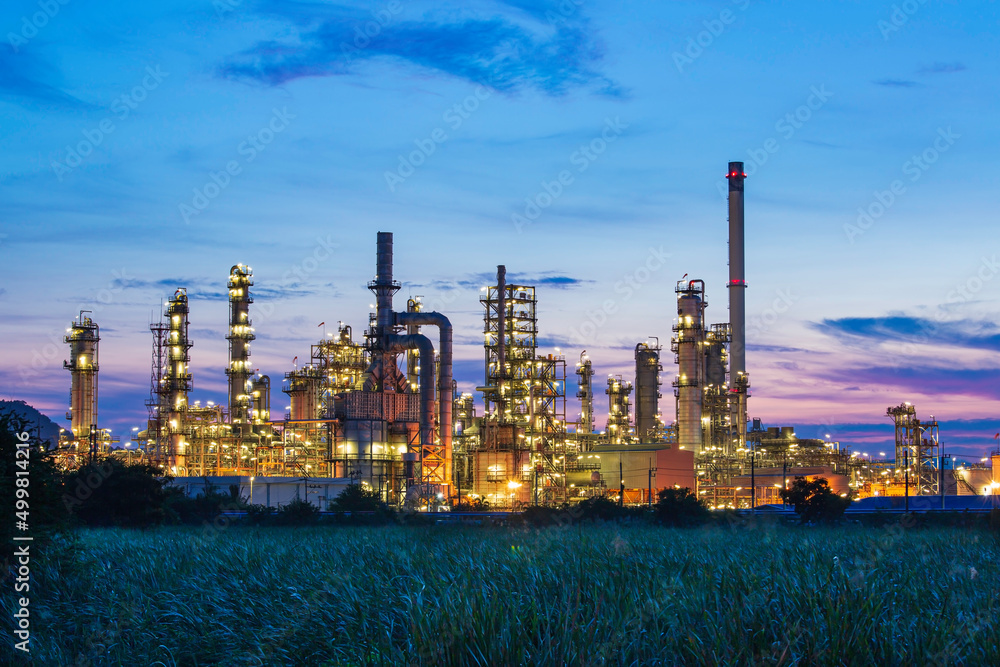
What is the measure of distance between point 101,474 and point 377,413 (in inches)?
1116

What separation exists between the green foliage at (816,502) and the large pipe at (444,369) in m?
25.0

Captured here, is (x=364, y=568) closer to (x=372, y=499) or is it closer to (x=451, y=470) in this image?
(x=372, y=499)

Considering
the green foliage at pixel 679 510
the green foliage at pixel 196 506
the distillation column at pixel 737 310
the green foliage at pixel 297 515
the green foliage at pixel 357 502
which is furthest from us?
the distillation column at pixel 737 310

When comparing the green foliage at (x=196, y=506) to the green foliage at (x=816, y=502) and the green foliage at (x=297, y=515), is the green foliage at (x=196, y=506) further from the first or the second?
the green foliage at (x=816, y=502)

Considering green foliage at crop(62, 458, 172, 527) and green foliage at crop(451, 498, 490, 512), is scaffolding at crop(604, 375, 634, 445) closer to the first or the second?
green foliage at crop(451, 498, 490, 512)

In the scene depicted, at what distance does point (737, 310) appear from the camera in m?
86.1

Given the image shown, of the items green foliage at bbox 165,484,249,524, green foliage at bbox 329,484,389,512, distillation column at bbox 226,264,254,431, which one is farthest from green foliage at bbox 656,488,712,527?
distillation column at bbox 226,264,254,431

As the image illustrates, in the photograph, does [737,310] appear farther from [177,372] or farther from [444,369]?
[177,372]

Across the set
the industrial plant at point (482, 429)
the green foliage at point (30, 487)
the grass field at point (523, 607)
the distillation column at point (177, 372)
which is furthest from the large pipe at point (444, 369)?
the grass field at point (523, 607)

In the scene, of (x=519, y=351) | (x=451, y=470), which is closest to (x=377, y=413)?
(x=451, y=470)

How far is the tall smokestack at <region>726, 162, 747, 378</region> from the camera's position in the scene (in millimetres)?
84000

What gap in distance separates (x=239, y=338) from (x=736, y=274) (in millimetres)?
41469

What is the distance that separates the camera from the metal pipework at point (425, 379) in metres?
69.0

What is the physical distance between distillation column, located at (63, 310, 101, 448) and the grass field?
67.9 meters
